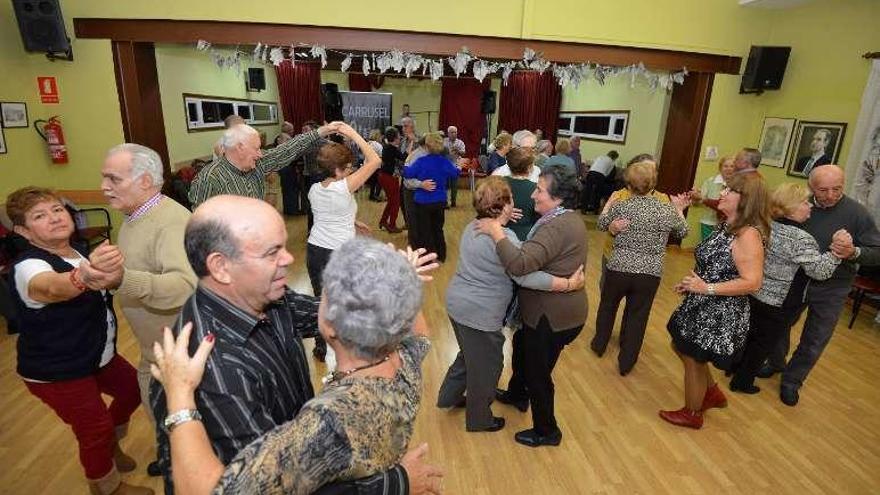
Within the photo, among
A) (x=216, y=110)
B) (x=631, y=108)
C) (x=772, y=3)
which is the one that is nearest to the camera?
(x=772, y=3)

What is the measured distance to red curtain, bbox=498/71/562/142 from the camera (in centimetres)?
1130

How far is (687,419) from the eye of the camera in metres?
2.80

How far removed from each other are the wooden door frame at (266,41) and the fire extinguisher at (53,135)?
0.60 m

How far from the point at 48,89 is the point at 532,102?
9.73m

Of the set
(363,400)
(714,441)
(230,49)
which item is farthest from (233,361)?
(230,49)

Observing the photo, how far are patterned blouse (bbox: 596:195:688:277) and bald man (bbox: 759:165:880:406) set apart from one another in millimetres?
822

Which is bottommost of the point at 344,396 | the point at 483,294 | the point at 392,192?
the point at 392,192

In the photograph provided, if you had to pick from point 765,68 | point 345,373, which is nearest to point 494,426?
point 345,373

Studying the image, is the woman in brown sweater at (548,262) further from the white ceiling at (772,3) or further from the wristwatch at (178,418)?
the white ceiling at (772,3)

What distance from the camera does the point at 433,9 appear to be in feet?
15.3

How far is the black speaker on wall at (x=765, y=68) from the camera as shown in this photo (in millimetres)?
5387

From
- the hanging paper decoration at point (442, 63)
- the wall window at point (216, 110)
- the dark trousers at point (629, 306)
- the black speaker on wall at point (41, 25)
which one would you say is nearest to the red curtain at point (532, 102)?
the hanging paper decoration at point (442, 63)

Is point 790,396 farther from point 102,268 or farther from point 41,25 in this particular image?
point 41,25

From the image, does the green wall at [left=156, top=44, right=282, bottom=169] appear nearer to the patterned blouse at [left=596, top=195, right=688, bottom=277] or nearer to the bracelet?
the bracelet
